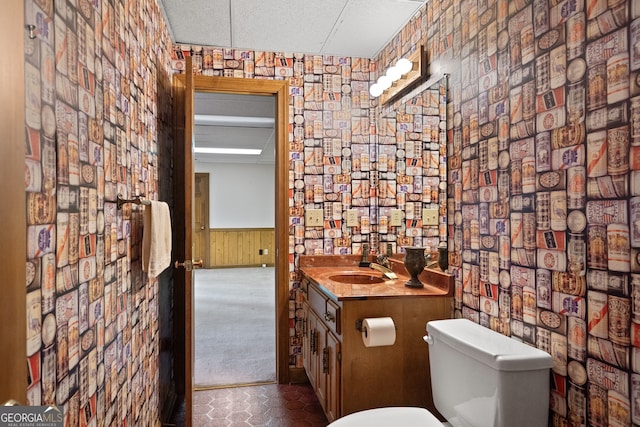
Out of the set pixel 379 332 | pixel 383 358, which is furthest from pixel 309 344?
pixel 379 332

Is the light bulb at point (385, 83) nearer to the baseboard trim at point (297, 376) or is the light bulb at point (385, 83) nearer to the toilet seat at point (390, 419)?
the toilet seat at point (390, 419)

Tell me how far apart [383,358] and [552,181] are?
3.62 feet

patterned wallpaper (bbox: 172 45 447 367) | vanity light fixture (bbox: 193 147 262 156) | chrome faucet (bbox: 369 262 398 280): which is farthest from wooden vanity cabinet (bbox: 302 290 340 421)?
vanity light fixture (bbox: 193 147 262 156)

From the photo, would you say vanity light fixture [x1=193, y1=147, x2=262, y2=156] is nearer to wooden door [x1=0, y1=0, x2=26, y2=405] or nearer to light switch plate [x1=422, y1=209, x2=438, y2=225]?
light switch plate [x1=422, y1=209, x2=438, y2=225]

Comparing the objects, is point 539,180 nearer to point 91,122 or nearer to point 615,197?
point 615,197

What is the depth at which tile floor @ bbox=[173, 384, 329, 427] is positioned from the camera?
2.35 metres

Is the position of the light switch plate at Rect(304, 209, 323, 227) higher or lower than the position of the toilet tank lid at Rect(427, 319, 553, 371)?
higher

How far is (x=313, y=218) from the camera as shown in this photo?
9.50 ft

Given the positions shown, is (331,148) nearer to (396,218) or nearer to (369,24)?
(396,218)

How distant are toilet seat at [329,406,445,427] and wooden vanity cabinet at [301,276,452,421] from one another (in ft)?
1.57

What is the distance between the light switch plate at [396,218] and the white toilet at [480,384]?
1.12 meters

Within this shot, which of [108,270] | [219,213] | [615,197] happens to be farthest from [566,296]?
[219,213]

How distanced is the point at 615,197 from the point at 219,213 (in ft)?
26.8

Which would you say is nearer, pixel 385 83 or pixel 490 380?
pixel 490 380
